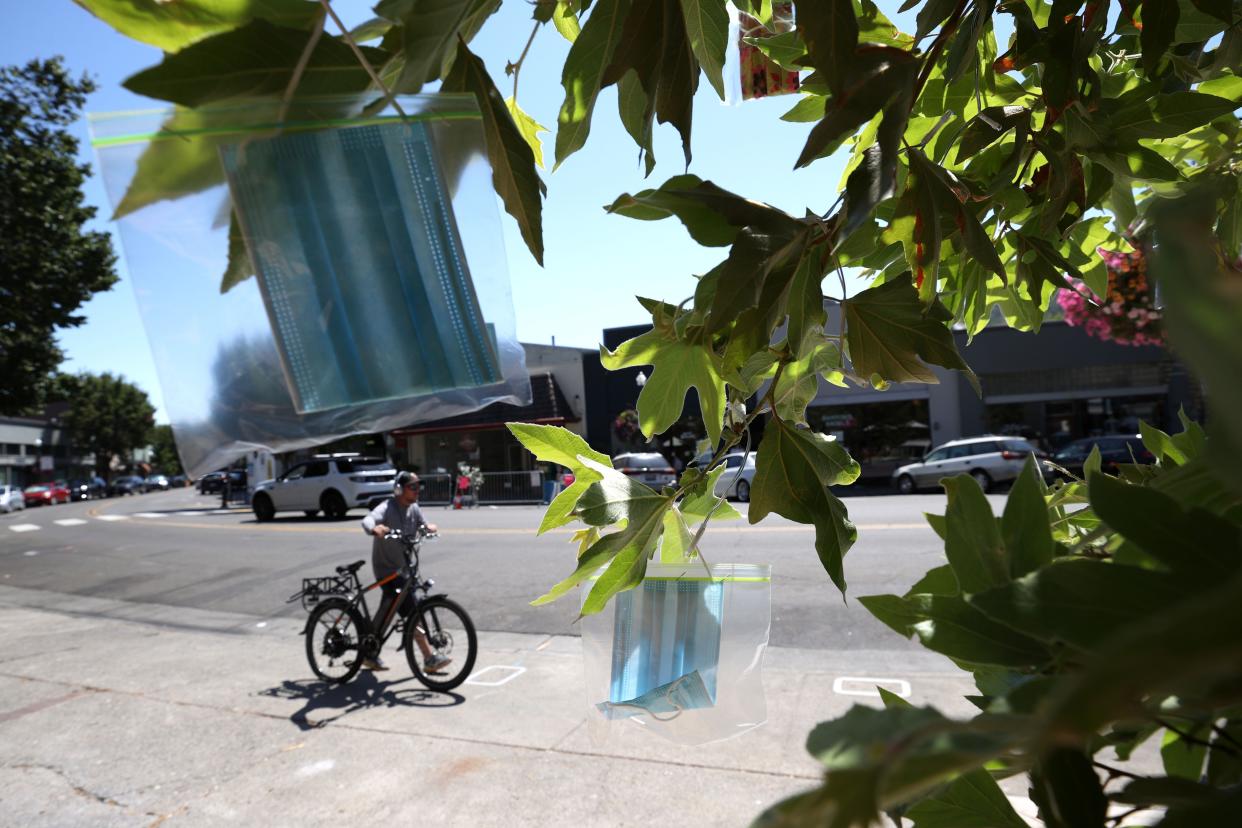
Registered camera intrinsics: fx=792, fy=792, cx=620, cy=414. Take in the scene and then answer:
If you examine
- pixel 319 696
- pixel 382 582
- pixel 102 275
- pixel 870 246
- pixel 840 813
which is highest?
pixel 102 275

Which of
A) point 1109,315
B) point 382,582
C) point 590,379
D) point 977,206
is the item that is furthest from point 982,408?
point 977,206

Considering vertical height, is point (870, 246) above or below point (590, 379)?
below

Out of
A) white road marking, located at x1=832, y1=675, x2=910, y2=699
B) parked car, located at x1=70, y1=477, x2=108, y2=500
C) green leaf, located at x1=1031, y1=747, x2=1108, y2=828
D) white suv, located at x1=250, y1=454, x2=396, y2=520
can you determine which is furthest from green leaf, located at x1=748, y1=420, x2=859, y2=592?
parked car, located at x1=70, y1=477, x2=108, y2=500

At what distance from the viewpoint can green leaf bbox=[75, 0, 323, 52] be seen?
1.45 ft

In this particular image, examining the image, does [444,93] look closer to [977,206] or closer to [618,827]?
[977,206]

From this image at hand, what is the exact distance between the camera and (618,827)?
3354mm

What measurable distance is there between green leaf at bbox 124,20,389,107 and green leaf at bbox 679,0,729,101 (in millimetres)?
307

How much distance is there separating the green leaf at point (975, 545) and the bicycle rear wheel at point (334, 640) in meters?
5.92

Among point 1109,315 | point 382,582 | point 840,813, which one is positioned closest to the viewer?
point 840,813

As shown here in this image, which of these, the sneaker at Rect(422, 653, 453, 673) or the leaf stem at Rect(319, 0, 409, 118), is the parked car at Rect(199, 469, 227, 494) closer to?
the sneaker at Rect(422, 653, 453, 673)

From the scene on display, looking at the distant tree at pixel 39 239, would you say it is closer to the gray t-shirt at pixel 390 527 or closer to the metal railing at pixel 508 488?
the gray t-shirt at pixel 390 527

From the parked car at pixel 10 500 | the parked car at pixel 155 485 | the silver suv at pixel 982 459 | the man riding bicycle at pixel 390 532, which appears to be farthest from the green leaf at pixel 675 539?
the parked car at pixel 155 485

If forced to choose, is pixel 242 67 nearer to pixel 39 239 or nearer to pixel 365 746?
pixel 365 746

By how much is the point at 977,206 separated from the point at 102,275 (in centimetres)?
1122
